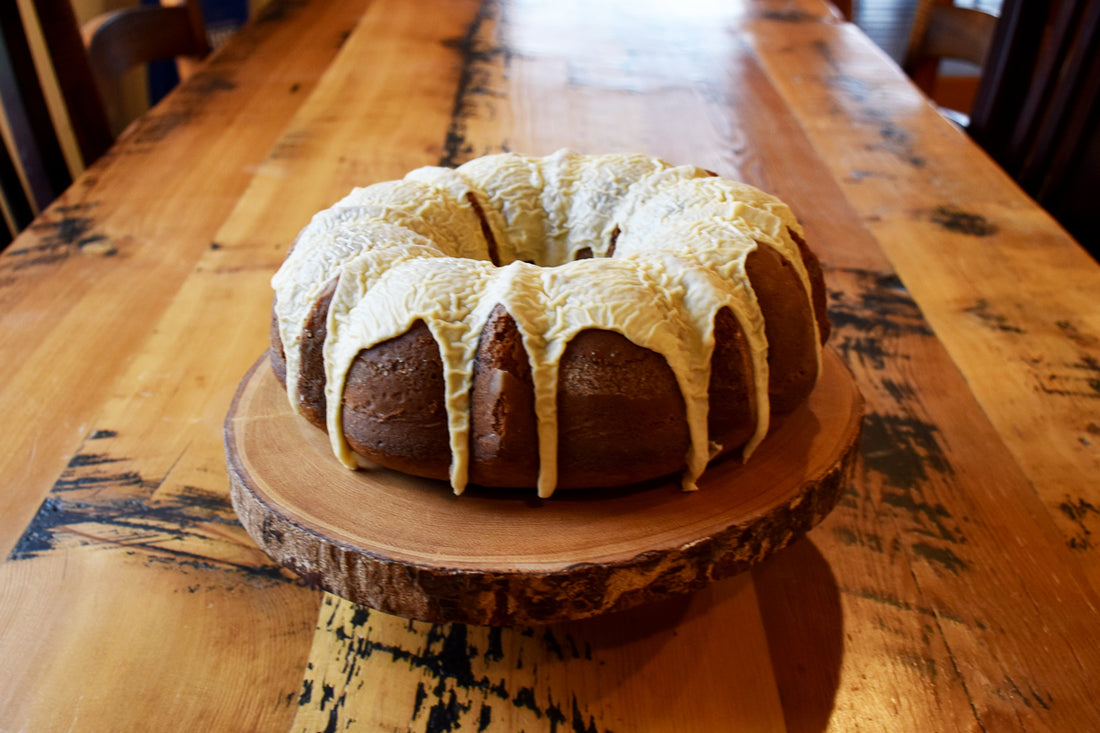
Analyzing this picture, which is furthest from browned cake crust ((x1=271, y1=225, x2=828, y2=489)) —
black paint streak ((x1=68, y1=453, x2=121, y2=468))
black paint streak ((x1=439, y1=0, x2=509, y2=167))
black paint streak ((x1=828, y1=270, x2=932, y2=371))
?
black paint streak ((x1=439, y1=0, x2=509, y2=167))

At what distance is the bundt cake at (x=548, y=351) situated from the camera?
735 millimetres

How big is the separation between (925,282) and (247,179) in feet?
4.49

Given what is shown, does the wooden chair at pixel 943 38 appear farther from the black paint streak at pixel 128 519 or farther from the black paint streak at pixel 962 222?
the black paint streak at pixel 128 519

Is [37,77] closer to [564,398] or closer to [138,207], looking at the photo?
[138,207]

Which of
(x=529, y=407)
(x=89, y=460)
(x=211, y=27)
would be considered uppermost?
(x=529, y=407)

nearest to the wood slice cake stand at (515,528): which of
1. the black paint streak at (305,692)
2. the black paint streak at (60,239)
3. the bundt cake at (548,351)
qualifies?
the bundt cake at (548,351)

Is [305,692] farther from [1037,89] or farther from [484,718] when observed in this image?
[1037,89]

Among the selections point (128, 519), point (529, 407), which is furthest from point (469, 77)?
point (529, 407)

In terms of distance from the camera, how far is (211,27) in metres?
3.79

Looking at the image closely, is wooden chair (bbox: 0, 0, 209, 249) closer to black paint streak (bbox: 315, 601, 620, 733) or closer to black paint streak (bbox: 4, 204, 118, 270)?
black paint streak (bbox: 4, 204, 118, 270)

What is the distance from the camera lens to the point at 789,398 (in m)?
0.84

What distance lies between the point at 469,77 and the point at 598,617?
1769 millimetres

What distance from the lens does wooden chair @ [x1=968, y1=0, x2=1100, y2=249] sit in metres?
1.99

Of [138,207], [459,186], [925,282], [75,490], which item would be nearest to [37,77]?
[138,207]
